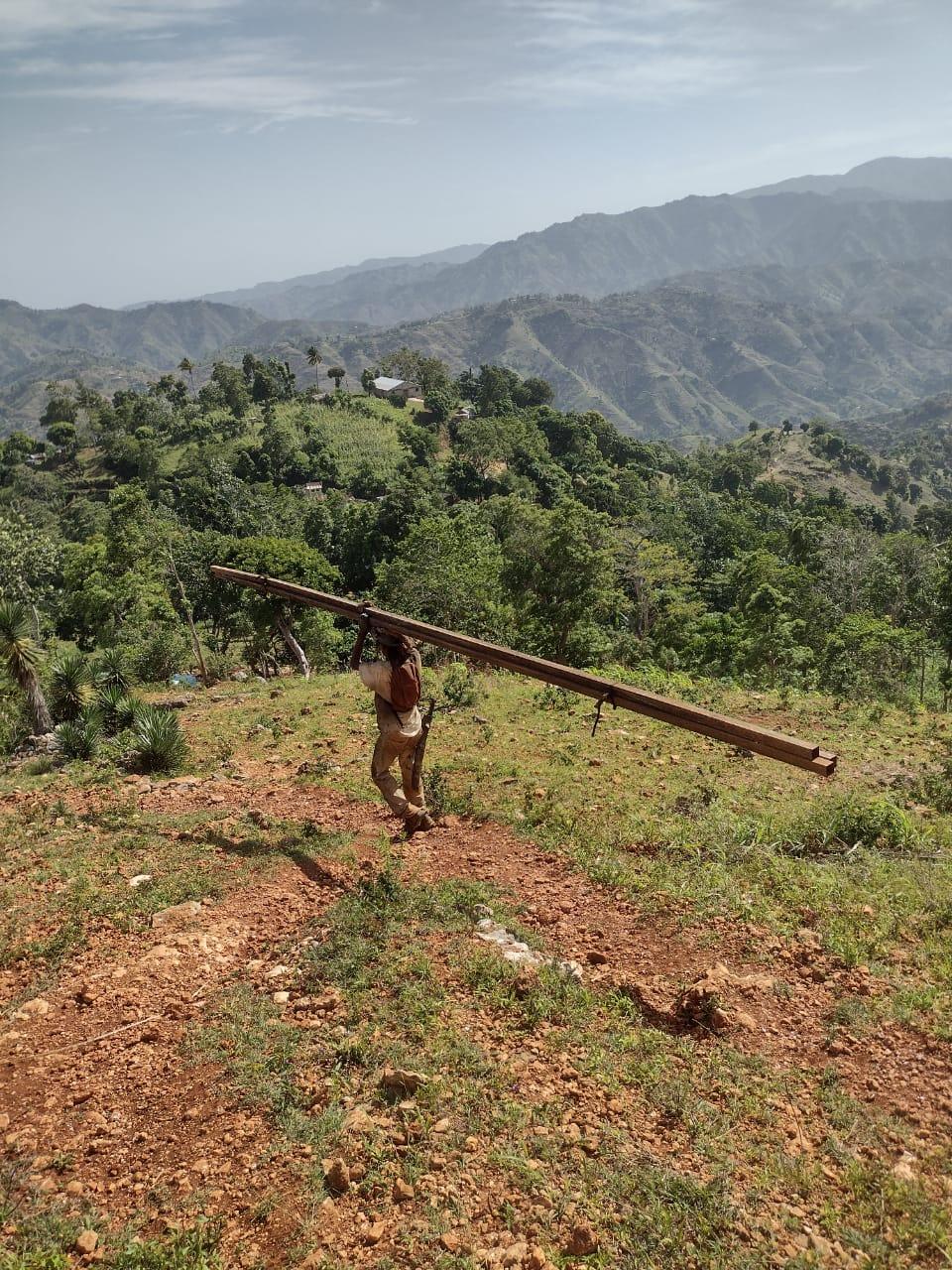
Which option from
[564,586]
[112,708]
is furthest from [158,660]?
[564,586]

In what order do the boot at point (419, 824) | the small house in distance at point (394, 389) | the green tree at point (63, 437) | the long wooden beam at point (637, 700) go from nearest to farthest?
the long wooden beam at point (637, 700), the boot at point (419, 824), the green tree at point (63, 437), the small house in distance at point (394, 389)

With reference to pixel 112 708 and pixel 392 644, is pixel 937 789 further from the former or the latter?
pixel 112 708

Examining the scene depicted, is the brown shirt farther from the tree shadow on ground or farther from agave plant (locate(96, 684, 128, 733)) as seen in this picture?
agave plant (locate(96, 684, 128, 733))

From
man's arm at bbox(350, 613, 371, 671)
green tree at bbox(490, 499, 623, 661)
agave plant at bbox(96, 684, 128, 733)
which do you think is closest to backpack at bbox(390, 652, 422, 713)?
man's arm at bbox(350, 613, 371, 671)

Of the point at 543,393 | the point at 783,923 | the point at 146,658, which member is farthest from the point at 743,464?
the point at 783,923

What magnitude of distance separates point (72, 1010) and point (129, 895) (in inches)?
58.8

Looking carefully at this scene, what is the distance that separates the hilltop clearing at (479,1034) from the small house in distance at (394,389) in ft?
326

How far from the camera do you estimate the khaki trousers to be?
7.29m

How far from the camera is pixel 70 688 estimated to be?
14648 millimetres

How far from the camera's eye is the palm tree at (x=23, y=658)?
14039 millimetres

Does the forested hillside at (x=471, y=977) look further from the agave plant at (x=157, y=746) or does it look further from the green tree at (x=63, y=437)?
the green tree at (x=63, y=437)

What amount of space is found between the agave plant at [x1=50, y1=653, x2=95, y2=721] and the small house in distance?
9152cm

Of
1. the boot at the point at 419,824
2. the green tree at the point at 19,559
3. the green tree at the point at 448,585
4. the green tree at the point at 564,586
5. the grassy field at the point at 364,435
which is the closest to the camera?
the boot at the point at 419,824

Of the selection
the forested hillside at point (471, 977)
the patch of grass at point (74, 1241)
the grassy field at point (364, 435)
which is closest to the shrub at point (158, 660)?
the forested hillside at point (471, 977)
